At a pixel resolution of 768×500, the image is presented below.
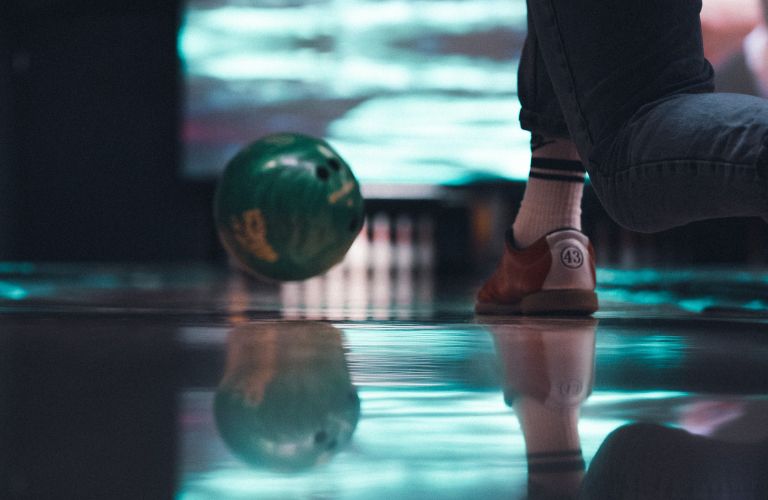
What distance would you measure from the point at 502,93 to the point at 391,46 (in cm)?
78

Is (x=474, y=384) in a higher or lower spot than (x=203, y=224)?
higher

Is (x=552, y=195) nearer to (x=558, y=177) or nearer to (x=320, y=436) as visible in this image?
(x=558, y=177)

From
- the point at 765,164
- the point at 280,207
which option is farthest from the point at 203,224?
the point at 765,164

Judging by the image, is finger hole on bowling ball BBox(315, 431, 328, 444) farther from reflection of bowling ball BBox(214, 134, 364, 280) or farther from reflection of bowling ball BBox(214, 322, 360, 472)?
reflection of bowling ball BBox(214, 134, 364, 280)

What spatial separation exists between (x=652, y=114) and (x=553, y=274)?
1.80 feet

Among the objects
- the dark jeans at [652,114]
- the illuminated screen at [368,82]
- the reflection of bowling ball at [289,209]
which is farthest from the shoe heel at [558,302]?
the illuminated screen at [368,82]

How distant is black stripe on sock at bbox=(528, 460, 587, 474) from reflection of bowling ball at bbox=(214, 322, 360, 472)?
83 mm

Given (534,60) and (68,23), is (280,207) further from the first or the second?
(68,23)

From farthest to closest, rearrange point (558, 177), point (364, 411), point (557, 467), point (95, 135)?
point (95, 135) → point (558, 177) → point (364, 411) → point (557, 467)

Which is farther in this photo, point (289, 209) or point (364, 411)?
point (289, 209)

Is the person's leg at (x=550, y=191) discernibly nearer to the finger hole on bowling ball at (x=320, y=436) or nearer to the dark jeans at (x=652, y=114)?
the dark jeans at (x=652, y=114)

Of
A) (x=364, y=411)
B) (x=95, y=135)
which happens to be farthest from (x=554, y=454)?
(x=95, y=135)

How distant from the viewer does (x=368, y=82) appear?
595cm

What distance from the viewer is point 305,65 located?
598 cm
